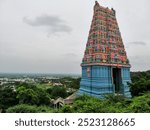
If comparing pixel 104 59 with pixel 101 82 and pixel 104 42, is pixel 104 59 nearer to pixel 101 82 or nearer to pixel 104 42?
pixel 104 42

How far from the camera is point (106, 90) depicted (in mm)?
13047

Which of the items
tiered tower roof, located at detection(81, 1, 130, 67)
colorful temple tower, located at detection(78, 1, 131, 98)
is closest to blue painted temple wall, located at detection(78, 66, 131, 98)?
colorful temple tower, located at detection(78, 1, 131, 98)

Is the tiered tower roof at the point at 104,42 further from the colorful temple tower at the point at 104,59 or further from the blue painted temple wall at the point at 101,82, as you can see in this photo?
the blue painted temple wall at the point at 101,82

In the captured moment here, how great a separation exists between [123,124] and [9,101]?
12.3m

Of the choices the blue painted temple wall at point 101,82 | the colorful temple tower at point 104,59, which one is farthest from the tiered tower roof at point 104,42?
the blue painted temple wall at point 101,82

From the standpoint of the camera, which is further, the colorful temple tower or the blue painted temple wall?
the colorful temple tower

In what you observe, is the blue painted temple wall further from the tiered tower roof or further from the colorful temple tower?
the tiered tower roof

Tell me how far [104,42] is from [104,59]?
60.6 inches

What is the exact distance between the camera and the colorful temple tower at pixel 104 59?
13258 millimetres

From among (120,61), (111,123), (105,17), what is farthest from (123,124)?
(105,17)

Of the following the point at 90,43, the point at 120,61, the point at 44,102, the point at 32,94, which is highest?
the point at 90,43

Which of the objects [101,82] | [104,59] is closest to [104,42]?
[104,59]

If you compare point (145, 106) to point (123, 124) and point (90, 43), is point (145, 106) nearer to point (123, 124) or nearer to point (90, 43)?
point (123, 124)

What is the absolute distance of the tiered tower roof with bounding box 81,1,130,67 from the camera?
45.2ft
